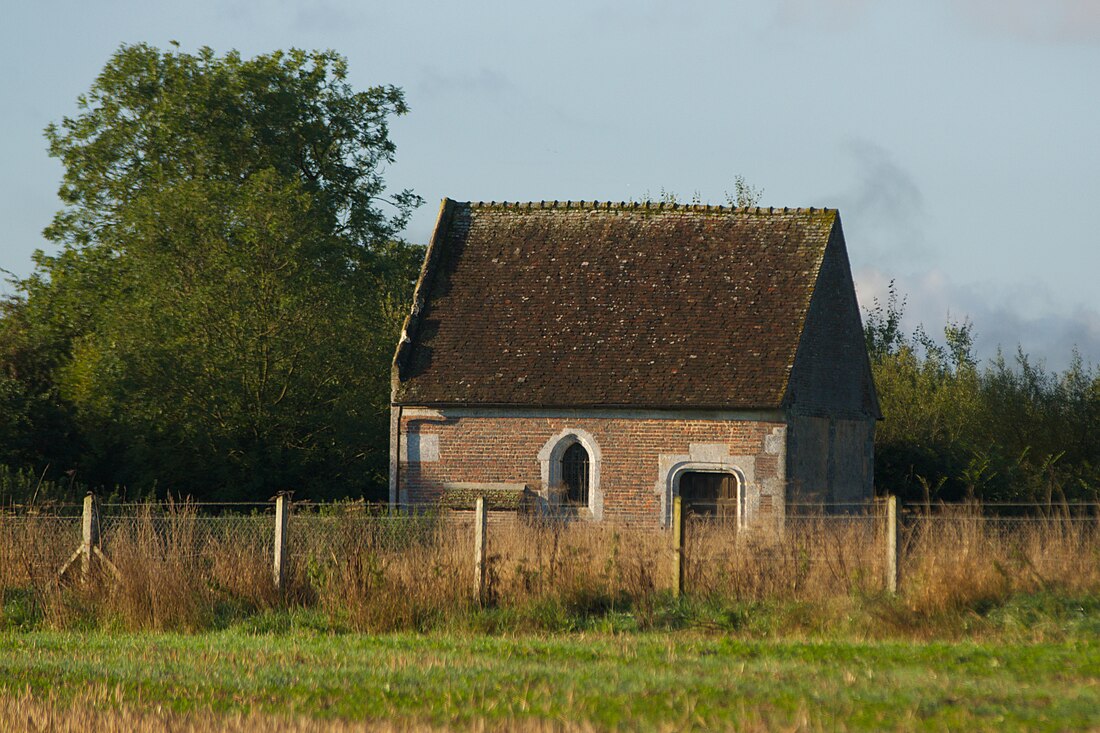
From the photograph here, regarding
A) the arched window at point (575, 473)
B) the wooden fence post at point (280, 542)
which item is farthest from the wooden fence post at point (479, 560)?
the arched window at point (575, 473)

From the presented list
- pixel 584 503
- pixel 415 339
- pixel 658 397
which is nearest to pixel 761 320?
pixel 658 397

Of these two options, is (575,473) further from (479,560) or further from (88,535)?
(88,535)

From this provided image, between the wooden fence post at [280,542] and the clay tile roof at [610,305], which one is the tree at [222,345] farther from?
the wooden fence post at [280,542]

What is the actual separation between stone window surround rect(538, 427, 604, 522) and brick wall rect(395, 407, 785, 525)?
0.06 m

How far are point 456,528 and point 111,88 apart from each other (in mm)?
28272

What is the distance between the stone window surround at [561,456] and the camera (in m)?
25.4

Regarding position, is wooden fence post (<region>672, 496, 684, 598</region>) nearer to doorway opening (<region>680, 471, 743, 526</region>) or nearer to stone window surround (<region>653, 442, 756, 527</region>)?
doorway opening (<region>680, 471, 743, 526</region>)

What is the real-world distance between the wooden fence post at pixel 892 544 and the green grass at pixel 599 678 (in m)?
2.14

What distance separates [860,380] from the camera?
95.0 ft

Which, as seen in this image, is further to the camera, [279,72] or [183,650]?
[279,72]

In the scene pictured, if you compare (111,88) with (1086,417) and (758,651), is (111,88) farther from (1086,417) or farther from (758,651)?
(758,651)

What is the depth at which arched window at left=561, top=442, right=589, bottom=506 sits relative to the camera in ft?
84.5

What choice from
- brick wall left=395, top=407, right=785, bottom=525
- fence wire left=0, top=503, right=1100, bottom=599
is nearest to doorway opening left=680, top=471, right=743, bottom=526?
brick wall left=395, top=407, right=785, bottom=525

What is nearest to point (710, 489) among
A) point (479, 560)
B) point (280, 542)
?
point (479, 560)
